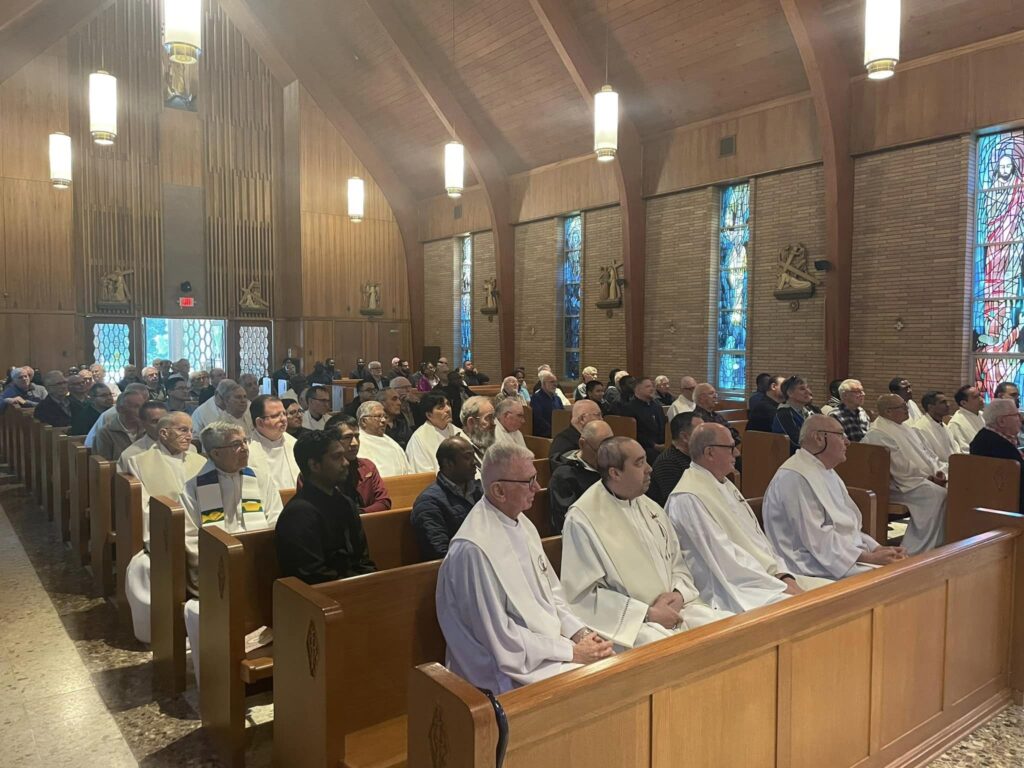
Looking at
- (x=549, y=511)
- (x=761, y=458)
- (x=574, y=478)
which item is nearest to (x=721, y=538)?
(x=574, y=478)

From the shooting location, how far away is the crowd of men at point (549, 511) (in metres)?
2.55

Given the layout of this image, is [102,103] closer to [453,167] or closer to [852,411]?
[453,167]

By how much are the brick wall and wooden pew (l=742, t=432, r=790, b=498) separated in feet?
12.7

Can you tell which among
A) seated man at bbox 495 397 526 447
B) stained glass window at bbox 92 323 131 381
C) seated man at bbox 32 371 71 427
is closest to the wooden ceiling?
seated man at bbox 32 371 71 427

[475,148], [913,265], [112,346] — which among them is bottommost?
[112,346]

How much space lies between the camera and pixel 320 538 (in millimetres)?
3029

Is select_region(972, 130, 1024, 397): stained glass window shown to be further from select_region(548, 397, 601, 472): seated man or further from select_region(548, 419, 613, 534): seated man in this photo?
select_region(548, 419, 613, 534): seated man

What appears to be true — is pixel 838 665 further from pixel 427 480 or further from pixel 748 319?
pixel 748 319

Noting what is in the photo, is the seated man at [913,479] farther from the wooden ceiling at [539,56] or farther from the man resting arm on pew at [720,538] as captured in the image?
the wooden ceiling at [539,56]

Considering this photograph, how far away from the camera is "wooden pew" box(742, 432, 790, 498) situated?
648 cm

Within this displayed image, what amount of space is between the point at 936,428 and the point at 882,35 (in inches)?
128

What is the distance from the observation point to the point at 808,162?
409 inches

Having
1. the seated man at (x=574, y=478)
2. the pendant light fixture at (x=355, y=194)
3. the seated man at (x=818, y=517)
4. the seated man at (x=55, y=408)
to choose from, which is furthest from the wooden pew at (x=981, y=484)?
the pendant light fixture at (x=355, y=194)

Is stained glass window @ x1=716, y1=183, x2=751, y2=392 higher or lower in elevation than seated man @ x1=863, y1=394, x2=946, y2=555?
higher
